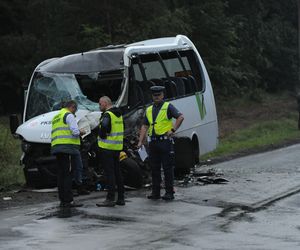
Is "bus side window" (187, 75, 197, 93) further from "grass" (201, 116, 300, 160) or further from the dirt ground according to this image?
"grass" (201, 116, 300, 160)

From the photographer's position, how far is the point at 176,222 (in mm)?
9703

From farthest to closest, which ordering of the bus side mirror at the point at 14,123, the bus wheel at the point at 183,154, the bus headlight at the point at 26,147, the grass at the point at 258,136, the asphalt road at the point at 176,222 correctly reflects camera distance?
the grass at the point at 258,136 < the bus wheel at the point at 183,154 < the bus side mirror at the point at 14,123 < the bus headlight at the point at 26,147 < the asphalt road at the point at 176,222

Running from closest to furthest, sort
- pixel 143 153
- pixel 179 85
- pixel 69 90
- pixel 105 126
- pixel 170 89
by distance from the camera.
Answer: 1. pixel 105 126
2. pixel 143 153
3. pixel 69 90
4. pixel 170 89
5. pixel 179 85

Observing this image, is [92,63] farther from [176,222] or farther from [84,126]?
[176,222]

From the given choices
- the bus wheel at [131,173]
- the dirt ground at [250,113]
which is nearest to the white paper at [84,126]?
the bus wheel at [131,173]

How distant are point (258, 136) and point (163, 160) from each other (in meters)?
21.1

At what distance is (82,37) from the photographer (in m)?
36.2

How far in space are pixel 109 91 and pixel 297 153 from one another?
998 centimetres

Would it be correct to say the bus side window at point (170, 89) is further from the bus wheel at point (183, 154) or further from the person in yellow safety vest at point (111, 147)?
the person in yellow safety vest at point (111, 147)

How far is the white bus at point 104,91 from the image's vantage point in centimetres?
1318

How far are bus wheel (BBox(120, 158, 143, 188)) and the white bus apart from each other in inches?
20.7

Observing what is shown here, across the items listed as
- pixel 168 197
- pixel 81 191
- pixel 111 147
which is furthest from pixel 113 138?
pixel 81 191

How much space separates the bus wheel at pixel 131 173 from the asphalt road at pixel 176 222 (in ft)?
0.78

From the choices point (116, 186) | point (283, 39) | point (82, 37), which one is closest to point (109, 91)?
point (116, 186)
